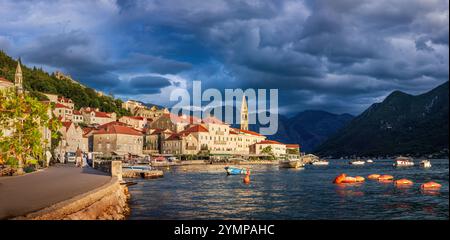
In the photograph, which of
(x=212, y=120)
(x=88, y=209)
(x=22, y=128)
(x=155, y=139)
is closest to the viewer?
(x=88, y=209)

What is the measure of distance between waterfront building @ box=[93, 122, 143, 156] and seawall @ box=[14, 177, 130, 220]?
4097 inches

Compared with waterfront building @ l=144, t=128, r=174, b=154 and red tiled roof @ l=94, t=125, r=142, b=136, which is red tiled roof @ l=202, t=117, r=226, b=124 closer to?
waterfront building @ l=144, t=128, r=174, b=154

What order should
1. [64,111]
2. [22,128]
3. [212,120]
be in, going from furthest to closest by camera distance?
[212,120] < [64,111] < [22,128]

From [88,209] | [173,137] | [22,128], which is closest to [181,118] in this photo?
[173,137]

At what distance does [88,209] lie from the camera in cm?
2044

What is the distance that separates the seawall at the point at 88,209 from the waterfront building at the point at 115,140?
104 metres

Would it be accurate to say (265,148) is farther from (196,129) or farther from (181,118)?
(196,129)

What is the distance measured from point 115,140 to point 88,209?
112827 mm

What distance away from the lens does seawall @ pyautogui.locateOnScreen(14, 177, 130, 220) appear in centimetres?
1653

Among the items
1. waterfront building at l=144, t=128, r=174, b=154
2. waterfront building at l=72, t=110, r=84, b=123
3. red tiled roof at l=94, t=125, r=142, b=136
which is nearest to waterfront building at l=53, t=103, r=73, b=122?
waterfront building at l=72, t=110, r=84, b=123

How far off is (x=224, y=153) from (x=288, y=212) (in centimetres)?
13787

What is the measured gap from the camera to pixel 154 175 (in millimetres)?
70875
